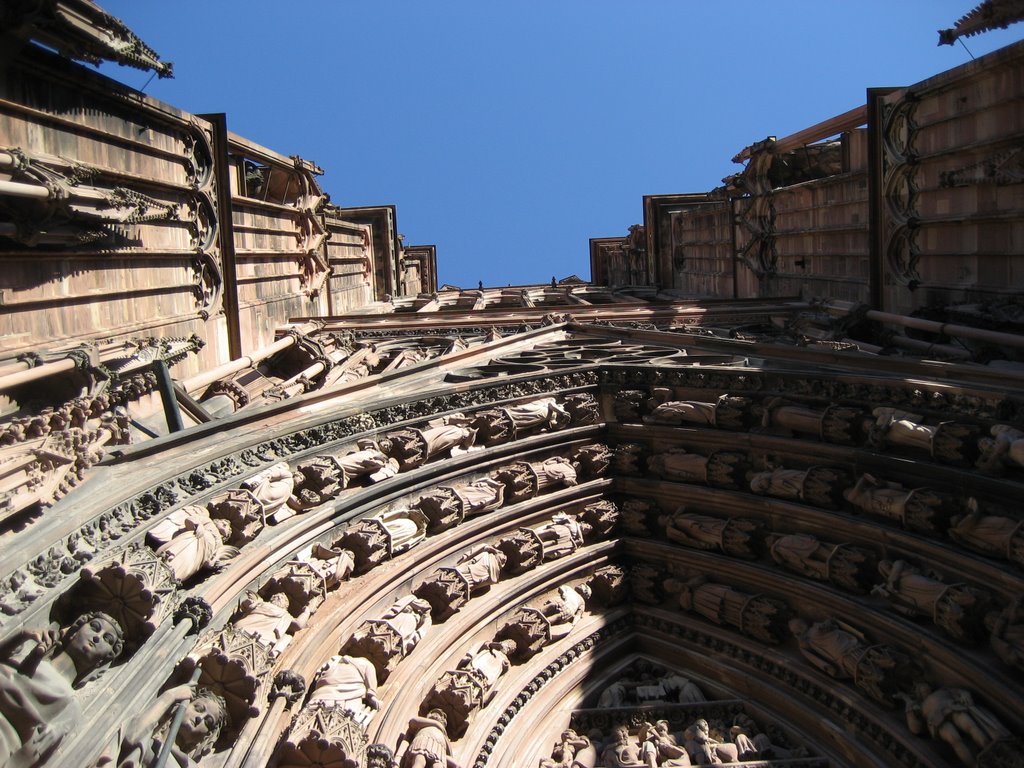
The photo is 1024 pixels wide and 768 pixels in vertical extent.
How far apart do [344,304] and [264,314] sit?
390 inches

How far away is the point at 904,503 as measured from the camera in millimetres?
11625

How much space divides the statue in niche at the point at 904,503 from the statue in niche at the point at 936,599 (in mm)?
544

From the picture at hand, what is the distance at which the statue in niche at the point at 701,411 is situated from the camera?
14422 mm

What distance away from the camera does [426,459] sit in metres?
13.5

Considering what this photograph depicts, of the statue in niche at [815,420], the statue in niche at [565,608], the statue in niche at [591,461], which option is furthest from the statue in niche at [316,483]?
the statue in niche at [815,420]

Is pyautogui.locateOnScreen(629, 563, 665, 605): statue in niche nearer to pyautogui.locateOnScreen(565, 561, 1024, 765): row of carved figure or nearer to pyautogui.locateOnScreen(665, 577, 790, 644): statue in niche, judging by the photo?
pyautogui.locateOnScreen(565, 561, 1024, 765): row of carved figure

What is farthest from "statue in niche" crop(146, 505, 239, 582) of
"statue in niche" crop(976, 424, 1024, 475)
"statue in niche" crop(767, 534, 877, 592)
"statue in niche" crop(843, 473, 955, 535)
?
"statue in niche" crop(976, 424, 1024, 475)

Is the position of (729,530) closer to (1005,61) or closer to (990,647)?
(990,647)

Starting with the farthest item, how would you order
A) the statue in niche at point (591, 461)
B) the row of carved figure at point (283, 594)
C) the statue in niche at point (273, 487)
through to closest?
the statue in niche at point (591, 461)
the statue in niche at point (273, 487)
the row of carved figure at point (283, 594)

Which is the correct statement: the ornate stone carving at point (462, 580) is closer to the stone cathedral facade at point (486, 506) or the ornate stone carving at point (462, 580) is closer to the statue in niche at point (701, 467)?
the stone cathedral facade at point (486, 506)

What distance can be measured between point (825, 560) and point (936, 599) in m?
1.79

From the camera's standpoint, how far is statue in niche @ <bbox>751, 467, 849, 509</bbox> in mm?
12805

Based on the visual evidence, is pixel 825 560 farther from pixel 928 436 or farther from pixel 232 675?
pixel 232 675

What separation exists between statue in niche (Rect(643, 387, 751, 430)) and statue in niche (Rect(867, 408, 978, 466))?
7.04 feet
